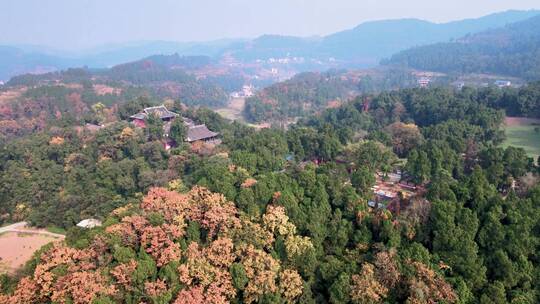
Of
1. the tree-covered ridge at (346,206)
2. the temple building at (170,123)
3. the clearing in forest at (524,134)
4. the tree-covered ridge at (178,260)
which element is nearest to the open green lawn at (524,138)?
the clearing in forest at (524,134)

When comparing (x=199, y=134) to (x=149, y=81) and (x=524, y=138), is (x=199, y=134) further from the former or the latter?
(x=149, y=81)

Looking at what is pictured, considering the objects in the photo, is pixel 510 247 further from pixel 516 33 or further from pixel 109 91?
pixel 516 33

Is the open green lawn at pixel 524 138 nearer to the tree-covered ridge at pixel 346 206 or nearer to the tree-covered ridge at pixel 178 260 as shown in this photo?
the tree-covered ridge at pixel 346 206

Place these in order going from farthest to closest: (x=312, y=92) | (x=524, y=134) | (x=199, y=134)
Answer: (x=312, y=92), (x=199, y=134), (x=524, y=134)

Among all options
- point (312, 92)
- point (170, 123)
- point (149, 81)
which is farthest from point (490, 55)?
point (170, 123)

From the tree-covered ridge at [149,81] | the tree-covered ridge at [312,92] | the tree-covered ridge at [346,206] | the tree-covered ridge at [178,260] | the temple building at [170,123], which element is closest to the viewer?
the tree-covered ridge at [178,260]
